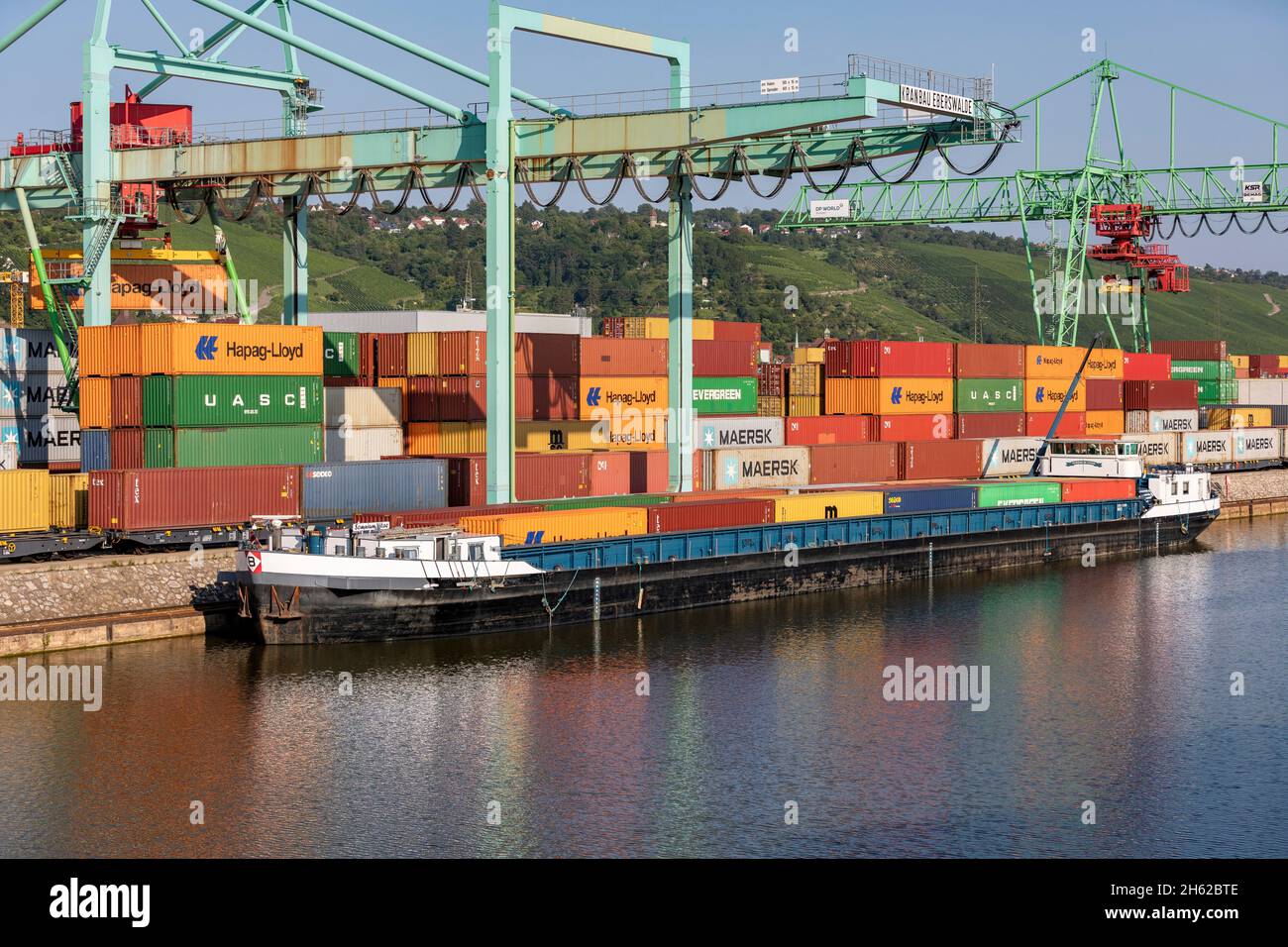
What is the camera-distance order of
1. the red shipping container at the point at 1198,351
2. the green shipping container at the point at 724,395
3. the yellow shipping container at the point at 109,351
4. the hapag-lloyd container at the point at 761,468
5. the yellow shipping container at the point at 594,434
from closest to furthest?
the yellow shipping container at the point at 109,351
the yellow shipping container at the point at 594,434
the hapag-lloyd container at the point at 761,468
the green shipping container at the point at 724,395
the red shipping container at the point at 1198,351

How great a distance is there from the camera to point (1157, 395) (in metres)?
88.7

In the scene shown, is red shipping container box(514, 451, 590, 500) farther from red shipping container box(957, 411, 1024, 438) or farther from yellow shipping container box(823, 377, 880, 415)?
red shipping container box(957, 411, 1024, 438)

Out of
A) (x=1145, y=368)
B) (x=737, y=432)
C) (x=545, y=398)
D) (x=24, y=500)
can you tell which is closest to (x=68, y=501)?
(x=24, y=500)

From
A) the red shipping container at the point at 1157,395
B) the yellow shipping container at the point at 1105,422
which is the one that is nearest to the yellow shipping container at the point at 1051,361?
the yellow shipping container at the point at 1105,422

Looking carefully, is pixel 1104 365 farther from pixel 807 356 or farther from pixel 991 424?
pixel 807 356

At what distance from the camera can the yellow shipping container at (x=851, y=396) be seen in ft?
231

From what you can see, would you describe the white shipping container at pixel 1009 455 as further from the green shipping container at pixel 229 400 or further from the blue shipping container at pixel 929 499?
the green shipping container at pixel 229 400

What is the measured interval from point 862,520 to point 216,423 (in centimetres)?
2545

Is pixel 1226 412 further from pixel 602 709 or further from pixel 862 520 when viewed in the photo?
pixel 602 709

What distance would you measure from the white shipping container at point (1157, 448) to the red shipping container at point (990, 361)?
11081 millimetres

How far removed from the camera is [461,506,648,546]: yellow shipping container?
48.0 metres
